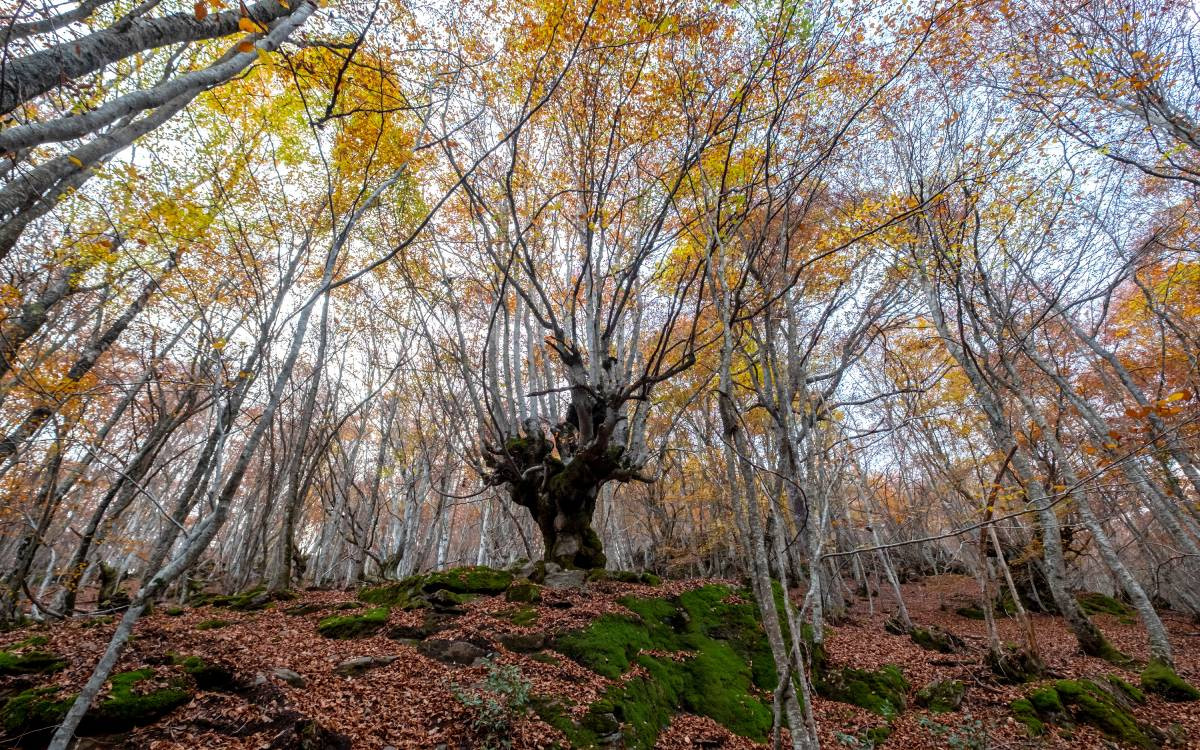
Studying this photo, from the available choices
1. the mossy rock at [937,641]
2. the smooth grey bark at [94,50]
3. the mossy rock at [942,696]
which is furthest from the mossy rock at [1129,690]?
the smooth grey bark at [94,50]

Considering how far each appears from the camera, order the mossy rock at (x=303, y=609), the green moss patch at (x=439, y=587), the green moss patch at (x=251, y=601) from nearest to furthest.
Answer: the mossy rock at (x=303, y=609) < the green moss patch at (x=439, y=587) < the green moss patch at (x=251, y=601)

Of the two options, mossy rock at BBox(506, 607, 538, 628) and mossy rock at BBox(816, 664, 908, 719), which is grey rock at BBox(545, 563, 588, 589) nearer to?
mossy rock at BBox(506, 607, 538, 628)

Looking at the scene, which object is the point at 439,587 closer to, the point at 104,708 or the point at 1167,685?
the point at 104,708

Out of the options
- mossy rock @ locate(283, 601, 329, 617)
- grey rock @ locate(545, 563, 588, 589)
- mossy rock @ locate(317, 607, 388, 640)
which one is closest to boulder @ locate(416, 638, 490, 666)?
mossy rock @ locate(317, 607, 388, 640)

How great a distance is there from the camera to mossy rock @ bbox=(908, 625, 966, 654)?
8500 millimetres

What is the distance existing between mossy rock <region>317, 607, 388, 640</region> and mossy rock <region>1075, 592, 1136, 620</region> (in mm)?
18888

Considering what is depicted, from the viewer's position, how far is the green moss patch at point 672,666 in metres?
4.54

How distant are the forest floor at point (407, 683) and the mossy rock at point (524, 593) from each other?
0.18 metres

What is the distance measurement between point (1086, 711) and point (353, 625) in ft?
29.4

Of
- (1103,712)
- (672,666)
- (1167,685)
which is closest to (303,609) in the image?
(672,666)

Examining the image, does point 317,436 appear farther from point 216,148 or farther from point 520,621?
point 520,621

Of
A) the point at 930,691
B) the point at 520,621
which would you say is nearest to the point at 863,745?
the point at 930,691

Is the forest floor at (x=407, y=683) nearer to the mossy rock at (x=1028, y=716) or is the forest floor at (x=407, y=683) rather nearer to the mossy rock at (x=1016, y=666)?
the mossy rock at (x=1028, y=716)

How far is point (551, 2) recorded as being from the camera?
17.6 ft
